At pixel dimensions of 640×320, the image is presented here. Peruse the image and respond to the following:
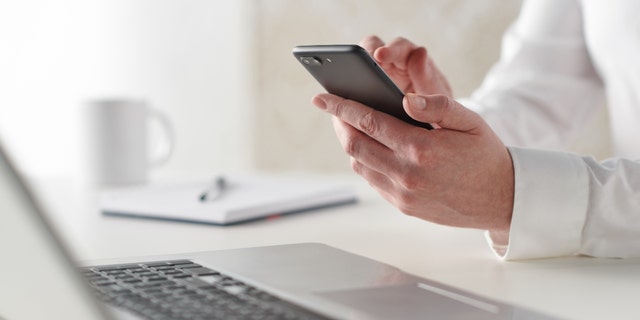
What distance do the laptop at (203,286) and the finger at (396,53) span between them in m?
0.35

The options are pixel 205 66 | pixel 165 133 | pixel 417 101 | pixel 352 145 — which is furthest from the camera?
pixel 205 66

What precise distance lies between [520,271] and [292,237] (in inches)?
11.4

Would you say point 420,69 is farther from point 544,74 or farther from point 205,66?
point 205,66

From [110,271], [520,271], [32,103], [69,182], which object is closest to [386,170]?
[520,271]

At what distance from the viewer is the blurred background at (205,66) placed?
1.92 metres

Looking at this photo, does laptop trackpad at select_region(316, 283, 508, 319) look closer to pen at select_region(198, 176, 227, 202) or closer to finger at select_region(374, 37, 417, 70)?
finger at select_region(374, 37, 417, 70)

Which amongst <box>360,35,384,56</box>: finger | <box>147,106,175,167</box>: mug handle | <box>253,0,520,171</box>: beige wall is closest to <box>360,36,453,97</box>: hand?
<box>360,35,384,56</box>: finger

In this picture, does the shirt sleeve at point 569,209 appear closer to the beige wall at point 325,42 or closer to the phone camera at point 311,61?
the phone camera at point 311,61

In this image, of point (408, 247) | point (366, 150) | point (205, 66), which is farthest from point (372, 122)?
point (205, 66)

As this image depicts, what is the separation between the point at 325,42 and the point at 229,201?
1.00 metres

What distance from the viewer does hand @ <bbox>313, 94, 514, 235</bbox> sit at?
0.77 m

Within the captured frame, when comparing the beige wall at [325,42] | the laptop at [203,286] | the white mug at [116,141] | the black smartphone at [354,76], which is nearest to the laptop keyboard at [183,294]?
the laptop at [203,286]

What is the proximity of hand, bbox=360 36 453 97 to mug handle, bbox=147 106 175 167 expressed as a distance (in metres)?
0.59

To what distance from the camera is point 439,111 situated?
2.45ft
